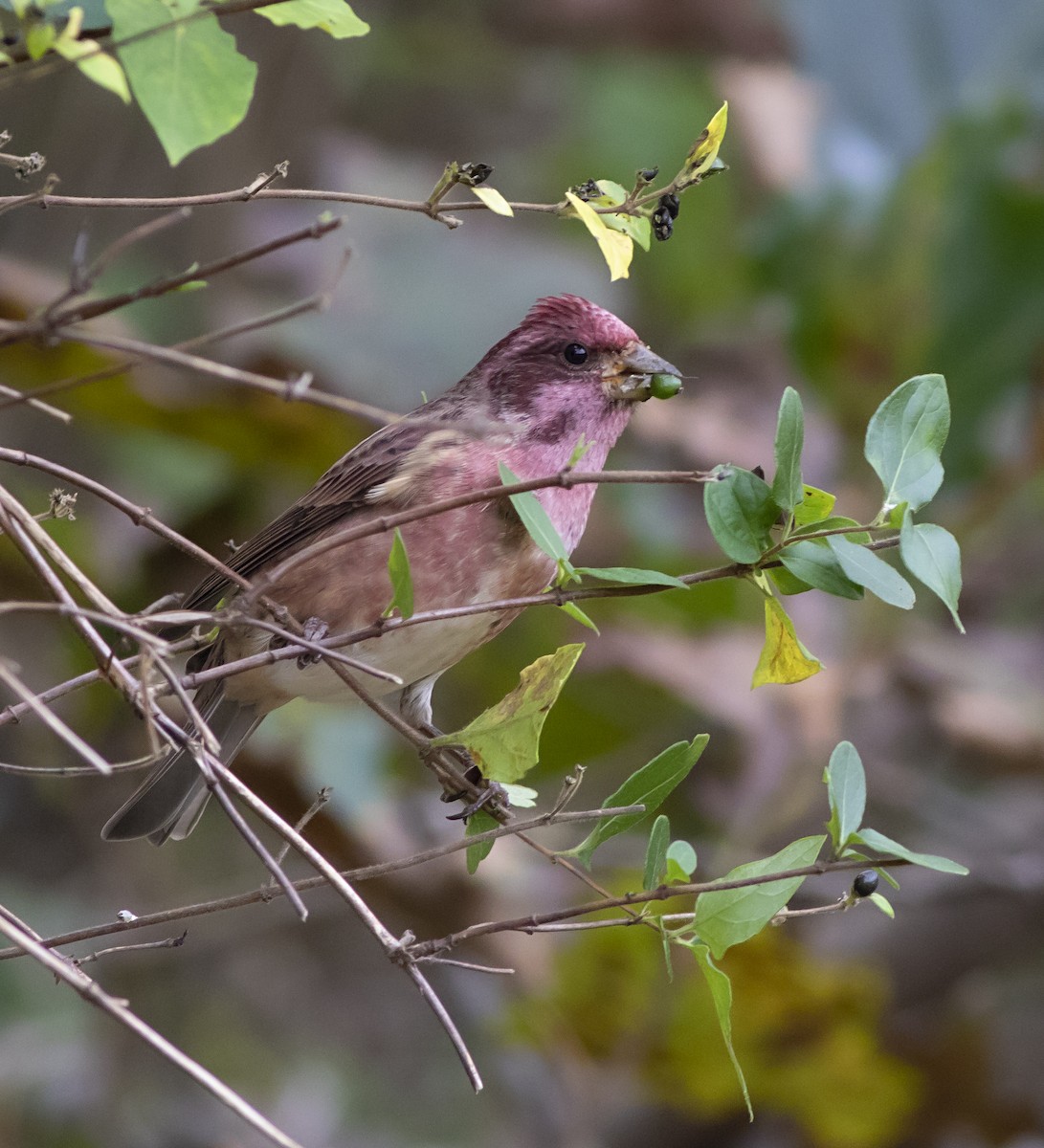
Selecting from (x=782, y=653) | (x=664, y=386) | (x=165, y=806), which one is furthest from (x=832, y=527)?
(x=165, y=806)

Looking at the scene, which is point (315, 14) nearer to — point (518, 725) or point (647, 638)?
point (518, 725)

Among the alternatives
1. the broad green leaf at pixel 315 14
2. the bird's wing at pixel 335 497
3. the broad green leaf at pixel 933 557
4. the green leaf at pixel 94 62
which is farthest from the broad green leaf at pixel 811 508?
the bird's wing at pixel 335 497

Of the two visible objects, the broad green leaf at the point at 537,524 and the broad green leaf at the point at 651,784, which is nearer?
the broad green leaf at the point at 537,524

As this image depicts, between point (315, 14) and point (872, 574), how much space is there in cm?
100

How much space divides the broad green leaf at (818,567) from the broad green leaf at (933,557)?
9 cm

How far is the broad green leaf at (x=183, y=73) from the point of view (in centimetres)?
175

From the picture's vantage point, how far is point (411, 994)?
6.58 meters

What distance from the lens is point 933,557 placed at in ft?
6.38

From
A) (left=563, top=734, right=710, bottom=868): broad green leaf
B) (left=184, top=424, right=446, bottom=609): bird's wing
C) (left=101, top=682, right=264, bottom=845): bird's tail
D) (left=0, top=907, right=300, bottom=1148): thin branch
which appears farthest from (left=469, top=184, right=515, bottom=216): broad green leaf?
(left=101, top=682, right=264, bottom=845): bird's tail

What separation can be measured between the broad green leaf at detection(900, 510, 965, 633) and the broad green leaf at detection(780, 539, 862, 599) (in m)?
0.09

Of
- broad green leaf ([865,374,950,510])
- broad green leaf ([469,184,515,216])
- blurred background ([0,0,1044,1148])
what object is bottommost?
blurred background ([0,0,1044,1148])

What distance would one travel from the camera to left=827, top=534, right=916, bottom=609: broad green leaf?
1.93m

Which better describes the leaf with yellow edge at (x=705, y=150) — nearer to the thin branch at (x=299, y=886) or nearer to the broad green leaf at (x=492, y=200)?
the broad green leaf at (x=492, y=200)

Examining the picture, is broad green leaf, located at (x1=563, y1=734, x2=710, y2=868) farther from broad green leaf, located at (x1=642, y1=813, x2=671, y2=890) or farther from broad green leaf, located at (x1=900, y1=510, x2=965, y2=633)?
broad green leaf, located at (x1=900, y1=510, x2=965, y2=633)
